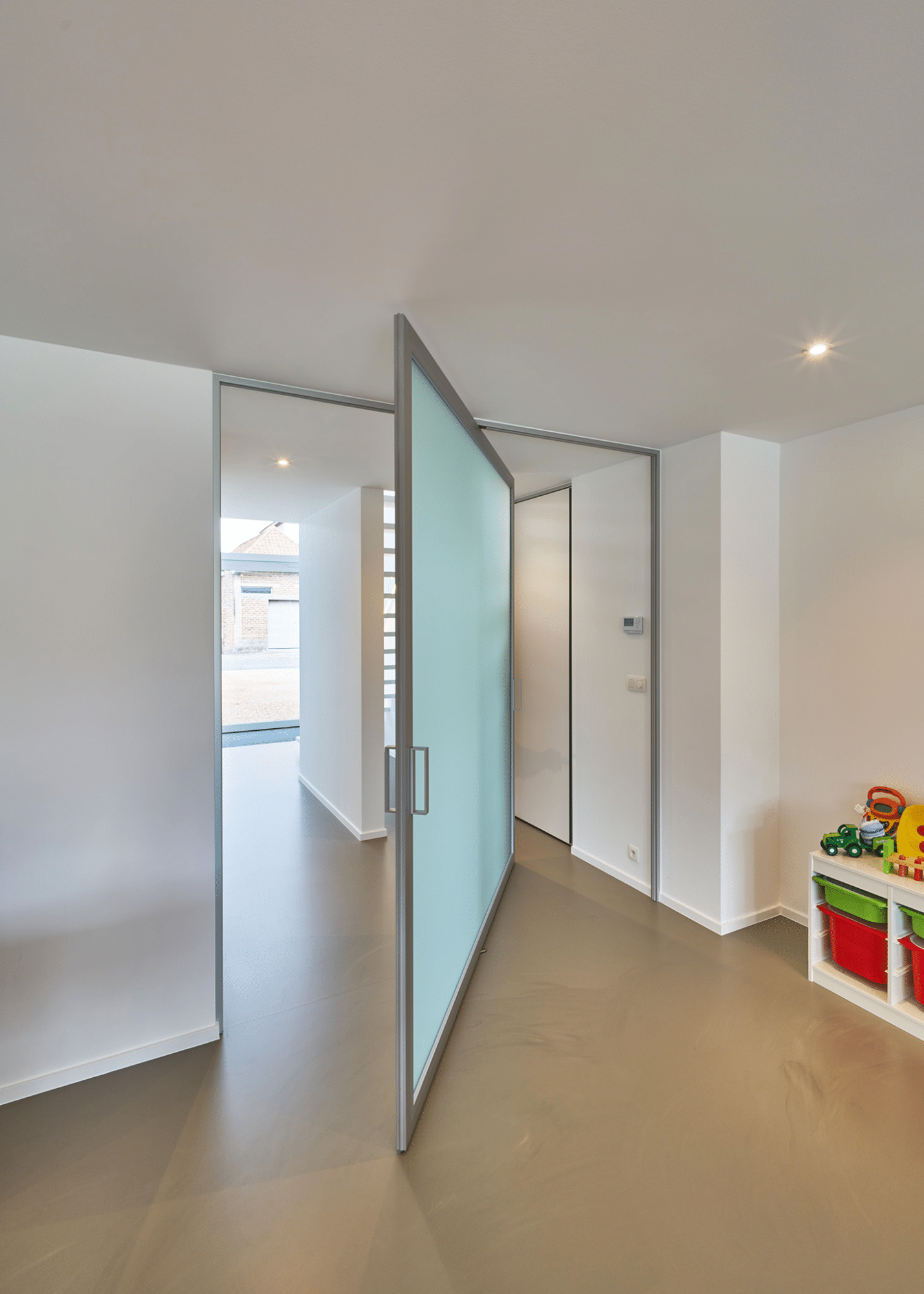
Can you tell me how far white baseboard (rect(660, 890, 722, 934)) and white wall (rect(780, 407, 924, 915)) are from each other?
0.47 meters

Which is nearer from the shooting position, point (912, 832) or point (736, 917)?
point (912, 832)

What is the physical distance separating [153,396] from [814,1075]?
10.8 feet

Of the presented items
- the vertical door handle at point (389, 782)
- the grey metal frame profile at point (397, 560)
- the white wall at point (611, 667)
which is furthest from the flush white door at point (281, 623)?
the vertical door handle at point (389, 782)

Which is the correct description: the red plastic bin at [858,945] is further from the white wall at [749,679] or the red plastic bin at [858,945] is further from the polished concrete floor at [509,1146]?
the white wall at [749,679]

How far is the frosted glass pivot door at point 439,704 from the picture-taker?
1719 millimetres

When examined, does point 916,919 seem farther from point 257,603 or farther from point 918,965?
point 257,603

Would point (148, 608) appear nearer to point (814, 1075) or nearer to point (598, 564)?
point (598, 564)

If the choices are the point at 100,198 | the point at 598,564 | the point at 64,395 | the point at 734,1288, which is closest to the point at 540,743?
the point at 598,564

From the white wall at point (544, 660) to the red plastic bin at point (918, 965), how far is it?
202 cm

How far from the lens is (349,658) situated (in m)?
4.54

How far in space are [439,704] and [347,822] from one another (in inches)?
118

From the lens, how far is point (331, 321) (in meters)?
1.87

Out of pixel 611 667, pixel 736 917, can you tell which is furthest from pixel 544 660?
pixel 736 917

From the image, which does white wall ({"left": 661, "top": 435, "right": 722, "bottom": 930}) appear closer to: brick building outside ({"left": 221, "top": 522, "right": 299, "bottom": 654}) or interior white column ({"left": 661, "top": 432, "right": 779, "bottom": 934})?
interior white column ({"left": 661, "top": 432, "right": 779, "bottom": 934})
